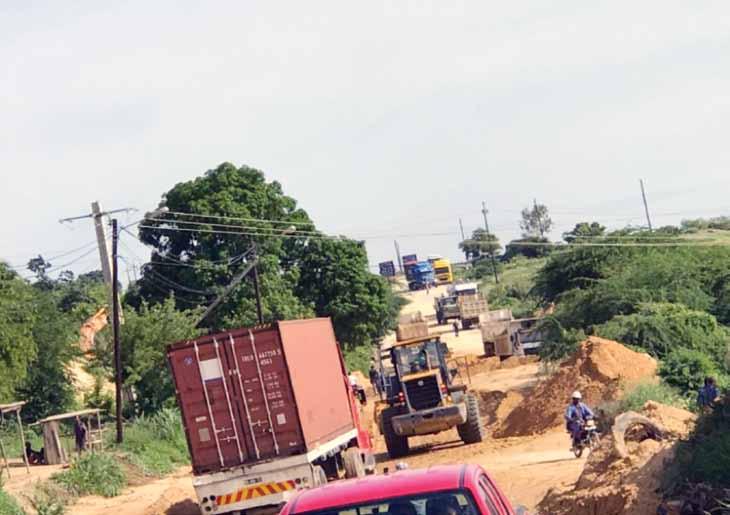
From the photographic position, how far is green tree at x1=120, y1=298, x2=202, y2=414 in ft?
137

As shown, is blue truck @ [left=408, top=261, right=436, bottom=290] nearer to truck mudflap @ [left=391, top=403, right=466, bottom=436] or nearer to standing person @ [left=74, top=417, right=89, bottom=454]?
standing person @ [left=74, top=417, right=89, bottom=454]

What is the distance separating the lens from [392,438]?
98.1 feet

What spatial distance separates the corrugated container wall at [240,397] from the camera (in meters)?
19.9

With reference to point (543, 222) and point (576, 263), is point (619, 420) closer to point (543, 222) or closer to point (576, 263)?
point (576, 263)

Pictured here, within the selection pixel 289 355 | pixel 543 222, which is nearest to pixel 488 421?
pixel 289 355

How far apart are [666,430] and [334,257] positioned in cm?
4326

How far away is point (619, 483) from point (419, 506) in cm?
991

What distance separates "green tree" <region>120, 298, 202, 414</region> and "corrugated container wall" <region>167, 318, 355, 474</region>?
21.4 meters

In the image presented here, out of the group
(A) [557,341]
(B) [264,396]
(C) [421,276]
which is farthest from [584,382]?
(C) [421,276]

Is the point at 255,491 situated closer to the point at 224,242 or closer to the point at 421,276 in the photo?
the point at 224,242

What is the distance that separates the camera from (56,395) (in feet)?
146

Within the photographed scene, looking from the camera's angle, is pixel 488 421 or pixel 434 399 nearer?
pixel 434 399

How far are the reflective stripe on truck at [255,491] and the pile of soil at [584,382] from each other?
1344cm

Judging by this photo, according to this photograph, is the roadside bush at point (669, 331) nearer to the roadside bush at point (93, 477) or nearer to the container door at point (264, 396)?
the roadside bush at point (93, 477)
